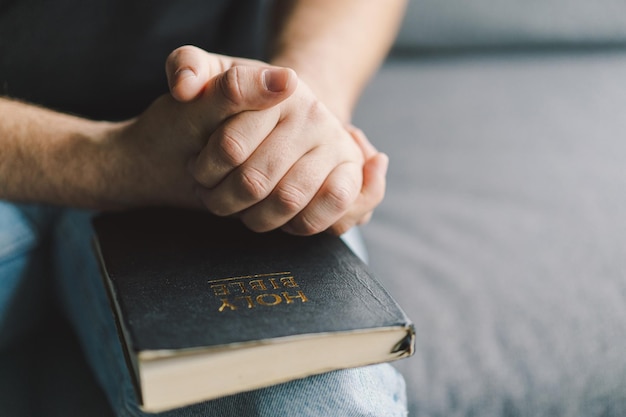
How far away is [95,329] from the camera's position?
665mm

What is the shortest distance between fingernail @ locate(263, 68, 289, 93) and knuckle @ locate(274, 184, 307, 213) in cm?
9

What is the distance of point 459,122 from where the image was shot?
1149mm

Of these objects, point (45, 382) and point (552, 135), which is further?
point (552, 135)

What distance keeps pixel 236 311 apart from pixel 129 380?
0.20m

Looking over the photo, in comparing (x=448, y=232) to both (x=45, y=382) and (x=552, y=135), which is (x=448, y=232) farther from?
(x=45, y=382)

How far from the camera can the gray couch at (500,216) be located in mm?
700

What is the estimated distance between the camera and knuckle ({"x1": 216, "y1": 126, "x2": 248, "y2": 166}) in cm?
52

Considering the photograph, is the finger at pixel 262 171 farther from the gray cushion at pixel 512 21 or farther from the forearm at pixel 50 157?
the gray cushion at pixel 512 21

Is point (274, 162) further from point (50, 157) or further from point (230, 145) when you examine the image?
point (50, 157)

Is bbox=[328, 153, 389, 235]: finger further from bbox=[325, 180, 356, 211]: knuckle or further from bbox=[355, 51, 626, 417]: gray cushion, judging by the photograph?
bbox=[355, 51, 626, 417]: gray cushion

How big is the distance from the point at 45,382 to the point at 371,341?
18.0 inches

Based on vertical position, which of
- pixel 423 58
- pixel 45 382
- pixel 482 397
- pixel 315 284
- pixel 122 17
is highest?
pixel 423 58

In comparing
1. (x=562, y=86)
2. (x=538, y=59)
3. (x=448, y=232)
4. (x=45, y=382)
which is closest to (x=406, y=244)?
(x=448, y=232)

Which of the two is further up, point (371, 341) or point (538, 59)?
point (538, 59)
